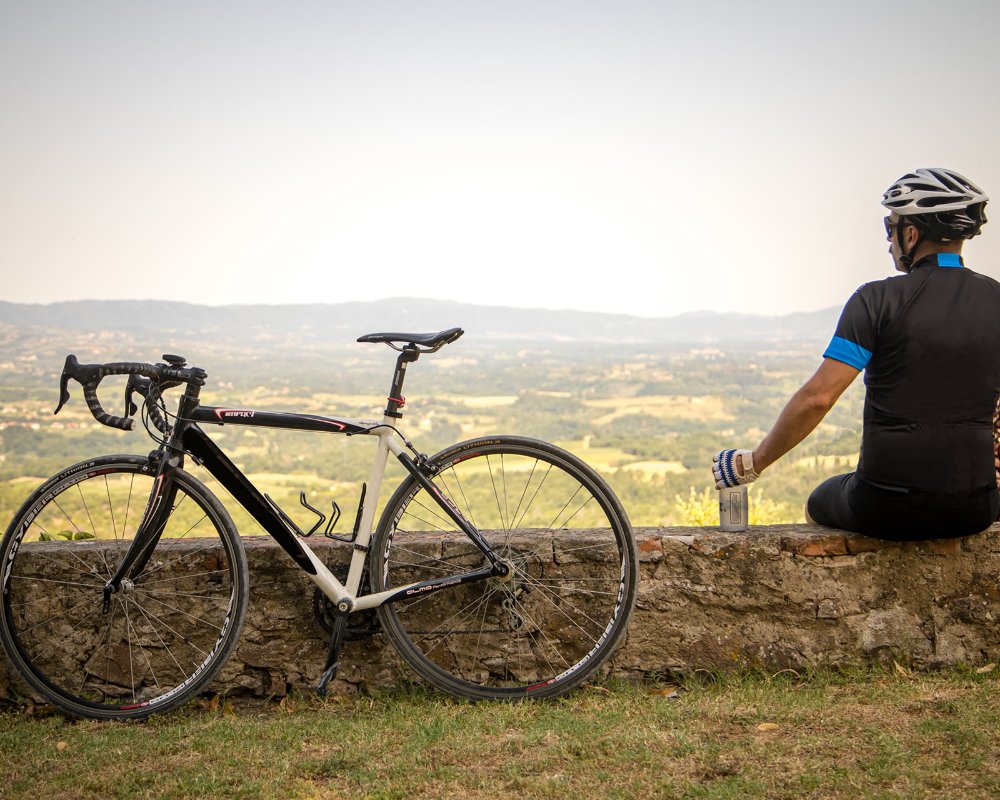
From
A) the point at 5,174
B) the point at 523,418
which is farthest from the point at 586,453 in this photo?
the point at 5,174

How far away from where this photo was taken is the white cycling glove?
3.10 metres

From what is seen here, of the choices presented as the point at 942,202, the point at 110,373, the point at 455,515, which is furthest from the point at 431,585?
the point at 942,202

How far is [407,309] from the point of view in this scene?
136 metres

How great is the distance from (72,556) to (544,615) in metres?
1.83

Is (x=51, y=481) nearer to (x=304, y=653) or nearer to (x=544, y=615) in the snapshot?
(x=304, y=653)

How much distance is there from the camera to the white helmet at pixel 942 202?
2.93 metres

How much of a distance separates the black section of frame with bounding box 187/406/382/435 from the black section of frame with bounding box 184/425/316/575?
8 centimetres

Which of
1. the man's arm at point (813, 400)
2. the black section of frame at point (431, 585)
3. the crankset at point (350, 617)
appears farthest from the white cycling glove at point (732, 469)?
the crankset at point (350, 617)

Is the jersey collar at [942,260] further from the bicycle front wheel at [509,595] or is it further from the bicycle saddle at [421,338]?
the bicycle saddle at [421,338]

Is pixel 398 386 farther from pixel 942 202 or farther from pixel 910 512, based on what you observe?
pixel 942 202

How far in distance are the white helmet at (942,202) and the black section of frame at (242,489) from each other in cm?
246

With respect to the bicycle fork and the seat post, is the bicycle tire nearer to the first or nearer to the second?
the bicycle fork

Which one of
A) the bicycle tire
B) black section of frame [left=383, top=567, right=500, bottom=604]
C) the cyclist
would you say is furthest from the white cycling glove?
the bicycle tire

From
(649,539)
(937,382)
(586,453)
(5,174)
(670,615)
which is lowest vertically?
(586,453)
